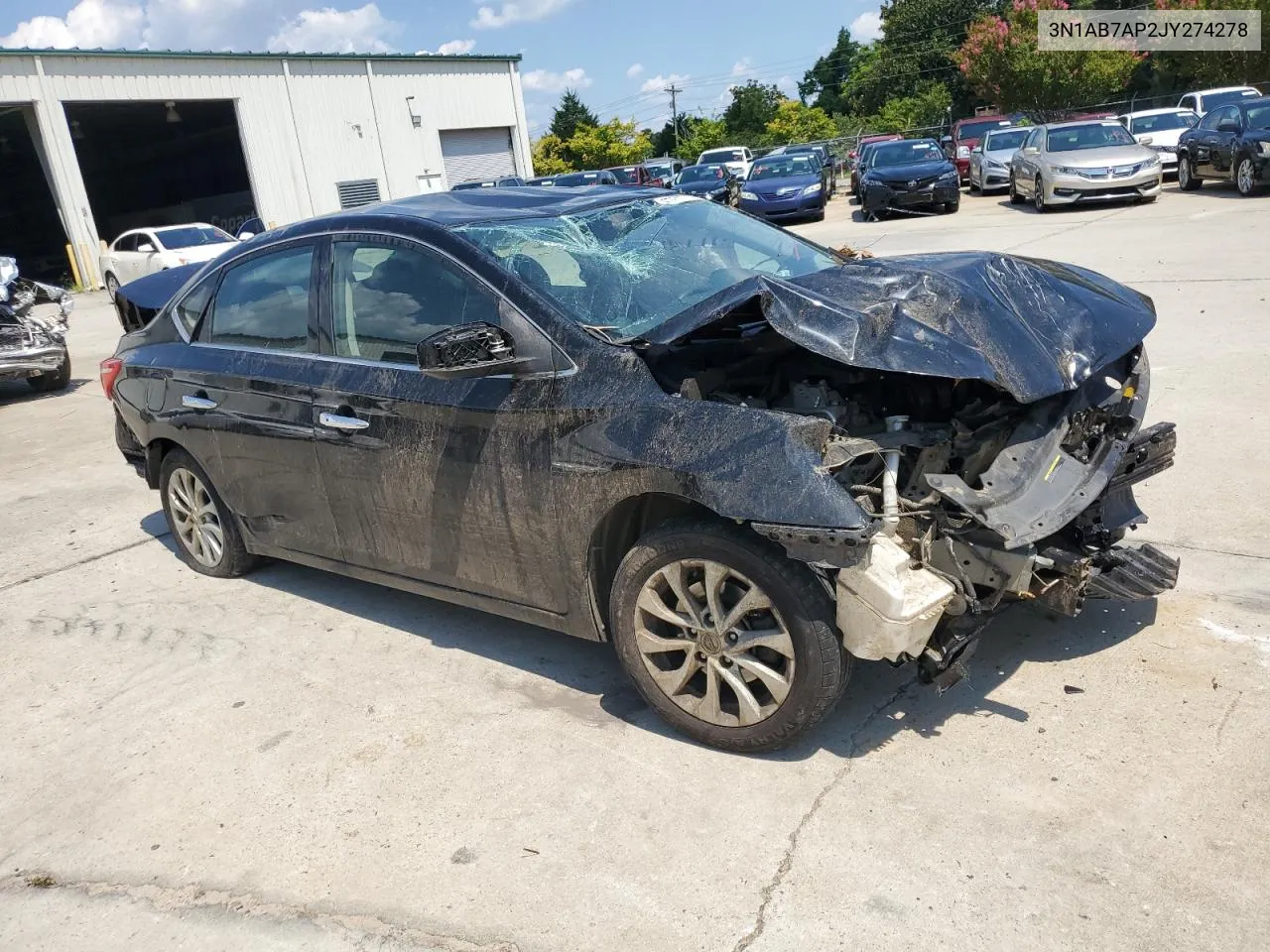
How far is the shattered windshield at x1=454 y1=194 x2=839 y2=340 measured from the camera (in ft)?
12.4

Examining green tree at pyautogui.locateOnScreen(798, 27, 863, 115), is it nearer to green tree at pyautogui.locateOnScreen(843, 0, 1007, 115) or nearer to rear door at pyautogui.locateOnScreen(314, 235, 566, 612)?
green tree at pyautogui.locateOnScreen(843, 0, 1007, 115)

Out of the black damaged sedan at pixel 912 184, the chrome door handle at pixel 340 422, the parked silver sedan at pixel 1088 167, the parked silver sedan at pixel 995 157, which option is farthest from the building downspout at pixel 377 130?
the chrome door handle at pixel 340 422

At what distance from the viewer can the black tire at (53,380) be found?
12.3 metres

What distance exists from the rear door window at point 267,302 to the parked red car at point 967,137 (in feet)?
76.5

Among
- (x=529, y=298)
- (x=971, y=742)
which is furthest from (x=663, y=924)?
(x=529, y=298)

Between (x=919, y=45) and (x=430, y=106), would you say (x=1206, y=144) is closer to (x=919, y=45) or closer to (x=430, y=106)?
(x=430, y=106)

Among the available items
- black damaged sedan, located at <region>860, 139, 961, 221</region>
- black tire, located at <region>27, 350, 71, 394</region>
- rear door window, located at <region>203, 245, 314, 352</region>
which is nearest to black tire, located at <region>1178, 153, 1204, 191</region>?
black damaged sedan, located at <region>860, 139, 961, 221</region>

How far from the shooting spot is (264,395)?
14.9 ft

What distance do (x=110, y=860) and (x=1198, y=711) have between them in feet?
11.5

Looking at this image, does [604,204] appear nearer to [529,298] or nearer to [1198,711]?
[529,298]

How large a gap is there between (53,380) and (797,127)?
163 ft

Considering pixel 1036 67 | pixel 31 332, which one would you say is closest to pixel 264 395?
pixel 31 332

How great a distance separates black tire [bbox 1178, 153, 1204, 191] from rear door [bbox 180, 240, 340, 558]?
18306mm

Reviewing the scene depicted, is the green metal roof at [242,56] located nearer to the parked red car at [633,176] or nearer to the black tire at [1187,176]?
the parked red car at [633,176]
